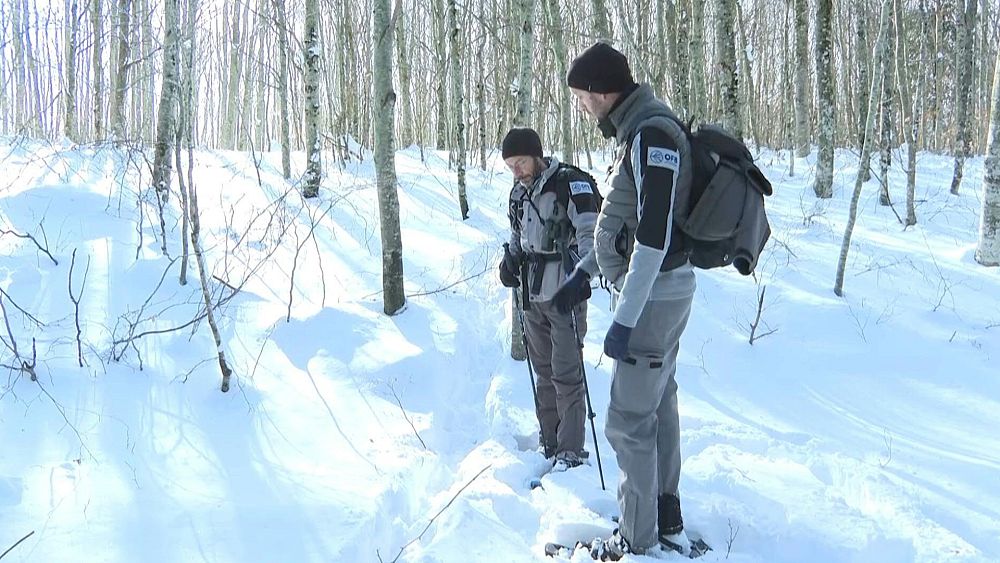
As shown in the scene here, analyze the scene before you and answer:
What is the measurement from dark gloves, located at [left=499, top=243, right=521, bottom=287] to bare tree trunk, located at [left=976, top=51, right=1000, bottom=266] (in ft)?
18.3

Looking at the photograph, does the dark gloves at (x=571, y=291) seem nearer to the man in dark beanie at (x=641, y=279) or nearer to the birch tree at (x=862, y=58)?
the man in dark beanie at (x=641, y=279)

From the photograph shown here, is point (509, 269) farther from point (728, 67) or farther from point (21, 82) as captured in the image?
point (21, 82)

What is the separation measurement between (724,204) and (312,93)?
8.95 metres

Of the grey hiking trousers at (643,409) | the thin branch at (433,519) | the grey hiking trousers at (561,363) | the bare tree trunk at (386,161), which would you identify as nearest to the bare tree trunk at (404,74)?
the bare tree trunk at (386,161)

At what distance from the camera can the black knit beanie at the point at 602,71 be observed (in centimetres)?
247

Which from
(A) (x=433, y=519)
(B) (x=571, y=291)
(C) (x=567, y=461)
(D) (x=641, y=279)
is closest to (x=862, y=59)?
(C) (x=567, y=461)

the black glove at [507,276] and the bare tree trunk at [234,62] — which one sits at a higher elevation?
the bare tree trunk at [234,62]

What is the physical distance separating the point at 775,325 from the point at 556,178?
3.10m

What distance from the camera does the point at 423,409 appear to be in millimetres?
4609

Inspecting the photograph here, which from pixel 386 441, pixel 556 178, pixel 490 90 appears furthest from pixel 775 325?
pixel 490 90

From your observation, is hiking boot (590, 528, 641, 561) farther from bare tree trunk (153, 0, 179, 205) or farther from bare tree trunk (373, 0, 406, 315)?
bare tree trunk (153, 0, 179, 205)

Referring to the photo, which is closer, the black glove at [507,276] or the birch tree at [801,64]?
the black glove at [507,276]

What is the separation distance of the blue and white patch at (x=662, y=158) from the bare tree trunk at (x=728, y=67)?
210 inches

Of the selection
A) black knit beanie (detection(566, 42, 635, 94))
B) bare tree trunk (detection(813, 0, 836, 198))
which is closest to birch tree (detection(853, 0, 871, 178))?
bare tree trunk (detection(813, 0, 836, 198))
